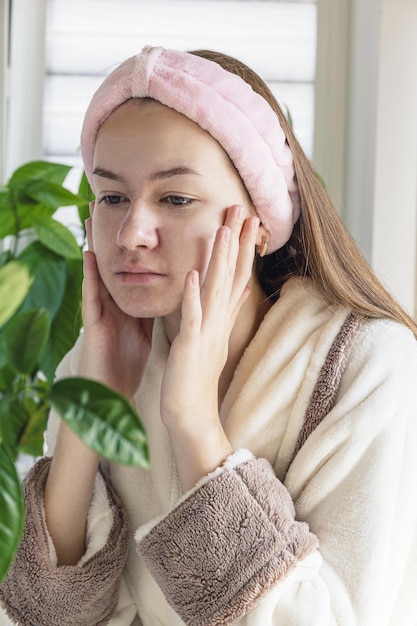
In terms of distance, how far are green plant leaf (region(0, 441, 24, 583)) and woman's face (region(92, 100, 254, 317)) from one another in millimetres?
470

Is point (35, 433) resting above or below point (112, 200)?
below

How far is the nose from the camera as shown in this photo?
111 centimetres

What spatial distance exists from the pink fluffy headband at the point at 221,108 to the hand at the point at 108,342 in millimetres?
221

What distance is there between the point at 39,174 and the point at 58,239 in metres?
0.16

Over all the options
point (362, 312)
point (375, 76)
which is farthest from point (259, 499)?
point (375, 76)

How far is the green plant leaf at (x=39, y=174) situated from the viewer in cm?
194

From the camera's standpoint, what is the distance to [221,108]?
114 cm

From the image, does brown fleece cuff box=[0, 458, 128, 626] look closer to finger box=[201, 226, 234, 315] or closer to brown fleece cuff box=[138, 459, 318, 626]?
brown fleece cuff box=[138, 459, 318, 626]

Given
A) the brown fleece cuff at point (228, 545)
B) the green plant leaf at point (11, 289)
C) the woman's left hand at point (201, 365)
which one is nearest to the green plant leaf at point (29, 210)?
the woman's left hand at point (201, 365)

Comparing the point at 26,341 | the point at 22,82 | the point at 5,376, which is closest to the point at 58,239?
the point at 5,376

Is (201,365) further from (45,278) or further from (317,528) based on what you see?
(45,278)

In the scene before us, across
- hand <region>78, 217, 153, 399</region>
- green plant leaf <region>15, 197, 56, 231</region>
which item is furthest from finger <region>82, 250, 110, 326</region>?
green plant leaf <region>15, 197, 56, 231</region>

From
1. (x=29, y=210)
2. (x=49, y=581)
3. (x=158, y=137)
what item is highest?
(x=158, y=137)

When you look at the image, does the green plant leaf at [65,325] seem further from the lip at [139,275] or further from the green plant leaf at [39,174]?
the lip at [139,275]
